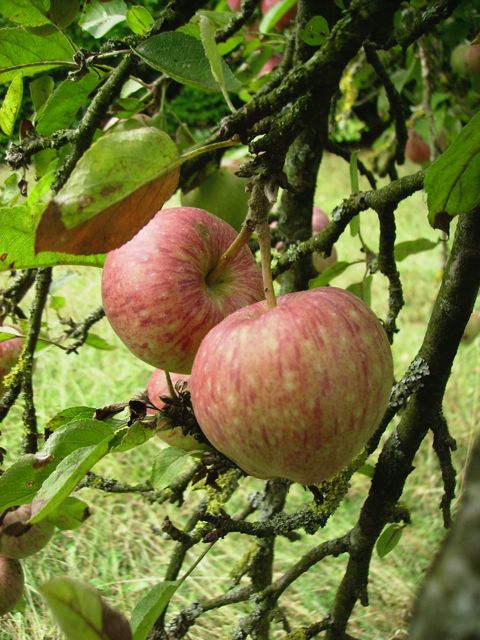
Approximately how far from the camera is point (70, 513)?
623mm

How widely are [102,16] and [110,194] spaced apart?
1.50ft


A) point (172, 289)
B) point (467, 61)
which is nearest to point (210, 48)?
point (172, 289)

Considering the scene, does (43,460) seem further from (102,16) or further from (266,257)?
(102,16)

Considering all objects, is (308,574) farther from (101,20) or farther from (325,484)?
(101,20)

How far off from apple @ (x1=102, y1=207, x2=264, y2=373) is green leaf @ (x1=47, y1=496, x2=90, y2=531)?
19 cm

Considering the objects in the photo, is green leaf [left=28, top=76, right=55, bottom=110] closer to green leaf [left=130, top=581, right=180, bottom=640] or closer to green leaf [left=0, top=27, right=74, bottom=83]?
green leaf [left=0, top=27, right=74, bottom=83]

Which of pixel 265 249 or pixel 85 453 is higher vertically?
pixel 265 249

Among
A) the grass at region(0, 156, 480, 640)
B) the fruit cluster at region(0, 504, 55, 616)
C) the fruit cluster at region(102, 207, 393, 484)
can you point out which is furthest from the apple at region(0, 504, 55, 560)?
the fruit cluster at region(102, 207, 393, 484)

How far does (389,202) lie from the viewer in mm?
546

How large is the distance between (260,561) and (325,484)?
0.27 metres

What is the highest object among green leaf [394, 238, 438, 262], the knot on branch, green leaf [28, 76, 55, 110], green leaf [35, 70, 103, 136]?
green leaf [28, 76, 55, 110]

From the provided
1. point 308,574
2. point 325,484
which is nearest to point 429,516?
point 308,574

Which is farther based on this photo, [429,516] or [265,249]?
[429,516]

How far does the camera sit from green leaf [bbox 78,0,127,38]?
71cm
